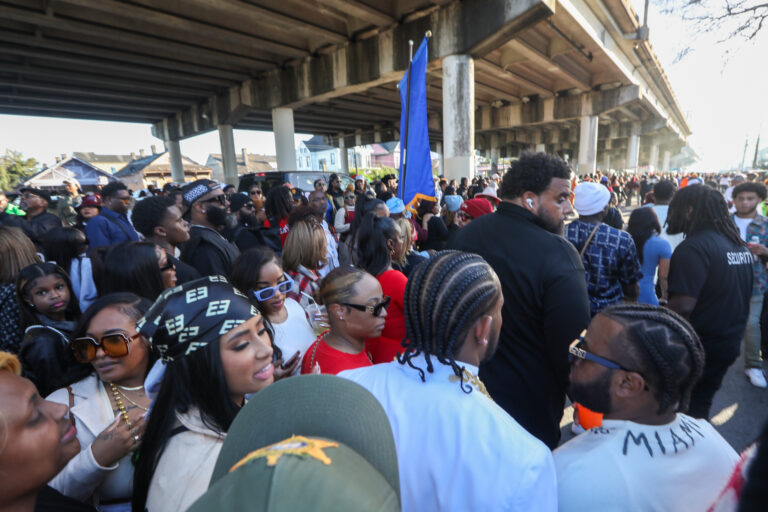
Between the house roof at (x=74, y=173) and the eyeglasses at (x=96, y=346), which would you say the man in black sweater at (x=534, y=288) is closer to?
the eyeglasses at (x=96, y=346)

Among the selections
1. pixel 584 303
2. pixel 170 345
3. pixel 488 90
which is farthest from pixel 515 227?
pixel 488 90

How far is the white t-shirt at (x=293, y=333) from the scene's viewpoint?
2268 mm

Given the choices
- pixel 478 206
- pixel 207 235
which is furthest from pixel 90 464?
pixel 478 206

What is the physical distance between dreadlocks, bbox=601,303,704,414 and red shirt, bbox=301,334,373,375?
124 centimetres

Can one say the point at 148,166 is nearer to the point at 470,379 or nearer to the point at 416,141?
the point at 416,141

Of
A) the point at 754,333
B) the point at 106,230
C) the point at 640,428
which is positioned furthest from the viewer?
the point at 106,230

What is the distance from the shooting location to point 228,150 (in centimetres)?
1805

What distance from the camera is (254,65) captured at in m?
12.6

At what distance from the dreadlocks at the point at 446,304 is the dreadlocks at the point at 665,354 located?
492 millimetres

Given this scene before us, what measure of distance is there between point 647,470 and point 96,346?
208cm

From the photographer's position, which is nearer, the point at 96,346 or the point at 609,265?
the point at 96,346

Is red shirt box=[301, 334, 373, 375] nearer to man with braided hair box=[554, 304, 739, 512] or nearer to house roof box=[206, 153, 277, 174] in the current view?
man with braided hair box=[554, 304, 739, 512]

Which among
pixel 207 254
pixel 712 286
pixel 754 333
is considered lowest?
pixel 754 333

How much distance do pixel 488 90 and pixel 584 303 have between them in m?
18.3
